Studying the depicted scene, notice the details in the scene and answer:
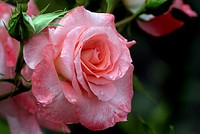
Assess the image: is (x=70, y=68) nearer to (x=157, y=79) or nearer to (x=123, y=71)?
(x=123, y=71)

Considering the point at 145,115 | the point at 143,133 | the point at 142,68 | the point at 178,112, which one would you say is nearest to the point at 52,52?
the point at 143,133

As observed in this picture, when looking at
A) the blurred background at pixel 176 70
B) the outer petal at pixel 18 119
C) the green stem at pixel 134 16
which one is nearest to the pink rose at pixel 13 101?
the outer petal at pixel 18 119

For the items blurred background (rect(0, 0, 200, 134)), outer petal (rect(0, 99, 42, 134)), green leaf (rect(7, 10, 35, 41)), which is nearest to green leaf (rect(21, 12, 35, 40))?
green leaf (rect(7, 10, 35, 41))

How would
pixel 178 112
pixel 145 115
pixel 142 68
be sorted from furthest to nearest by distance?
1. pixel 142 68
2. pixel 178 112
3. pixel 145 115

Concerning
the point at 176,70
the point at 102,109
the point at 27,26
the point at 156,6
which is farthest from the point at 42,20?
the point at 176,70

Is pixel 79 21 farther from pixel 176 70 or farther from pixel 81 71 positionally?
pixel 176 70

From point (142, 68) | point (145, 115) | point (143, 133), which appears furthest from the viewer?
point (142, 68)

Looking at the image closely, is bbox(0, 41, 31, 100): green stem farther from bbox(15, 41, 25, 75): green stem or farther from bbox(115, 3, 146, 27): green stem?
bbox(115, 3, 146, 27): green stem
